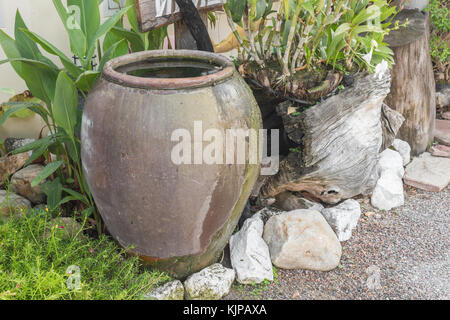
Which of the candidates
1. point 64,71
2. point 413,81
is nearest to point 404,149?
point 413,81

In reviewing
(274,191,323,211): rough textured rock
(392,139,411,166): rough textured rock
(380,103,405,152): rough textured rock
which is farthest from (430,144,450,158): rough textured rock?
(274,191,323,211): rough textured rock

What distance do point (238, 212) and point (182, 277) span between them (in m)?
0.41

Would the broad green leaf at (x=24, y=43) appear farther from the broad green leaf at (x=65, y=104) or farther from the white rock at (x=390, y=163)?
the white rock at (x=390, y=163)

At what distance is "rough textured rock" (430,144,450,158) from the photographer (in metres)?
3.47

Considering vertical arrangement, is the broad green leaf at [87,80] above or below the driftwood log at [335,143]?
above

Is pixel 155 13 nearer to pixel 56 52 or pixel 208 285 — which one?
pixel 56 52

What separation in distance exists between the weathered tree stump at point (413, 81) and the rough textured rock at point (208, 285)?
6.61ft

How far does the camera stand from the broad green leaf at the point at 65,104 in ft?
6.50

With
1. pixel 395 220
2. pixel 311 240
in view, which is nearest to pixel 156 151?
pixel 311 240

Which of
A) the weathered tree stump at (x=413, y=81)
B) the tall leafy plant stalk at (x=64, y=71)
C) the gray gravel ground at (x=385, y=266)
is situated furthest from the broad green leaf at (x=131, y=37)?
the weathered tree stump at (x=413, y=81)

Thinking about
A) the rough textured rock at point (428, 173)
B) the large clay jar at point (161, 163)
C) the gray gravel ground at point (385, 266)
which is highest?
the large clay jar at point (161, 163)

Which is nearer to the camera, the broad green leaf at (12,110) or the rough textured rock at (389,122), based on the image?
the broad green leaf at (12,110)

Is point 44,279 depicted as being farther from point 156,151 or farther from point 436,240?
point 436,240

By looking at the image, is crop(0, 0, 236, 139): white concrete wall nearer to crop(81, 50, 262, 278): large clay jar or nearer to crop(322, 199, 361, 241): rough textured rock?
crop(81, 50, 262, 278): large clay jar
